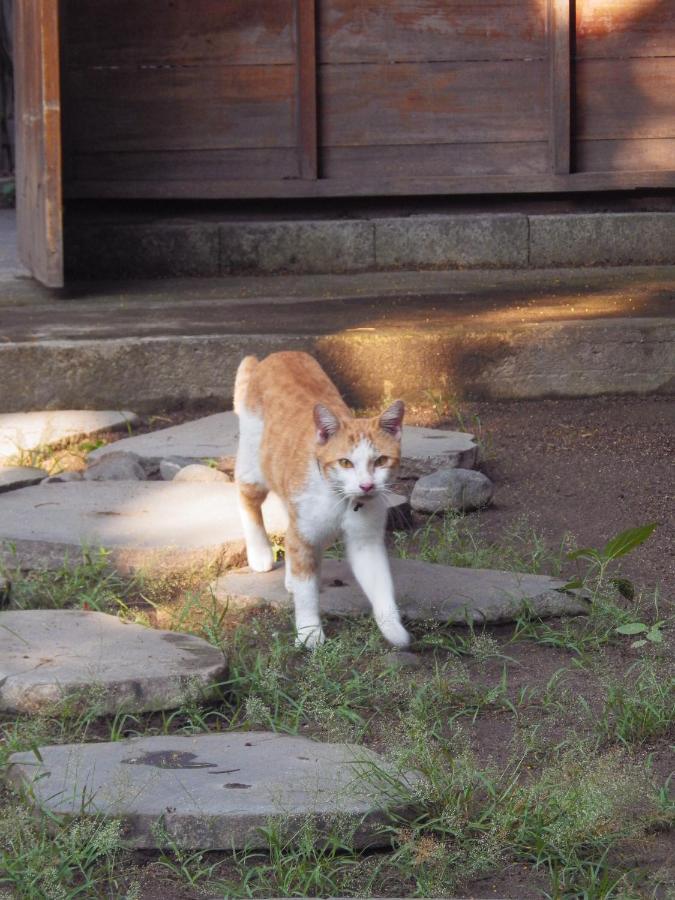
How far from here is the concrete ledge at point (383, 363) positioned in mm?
5773

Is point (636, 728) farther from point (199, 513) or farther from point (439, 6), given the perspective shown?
point (439, 6)

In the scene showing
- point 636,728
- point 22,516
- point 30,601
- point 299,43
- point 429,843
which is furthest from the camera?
point 299,43

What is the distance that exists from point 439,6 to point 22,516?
4703mm

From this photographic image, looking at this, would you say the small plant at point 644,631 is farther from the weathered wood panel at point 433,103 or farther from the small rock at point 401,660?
the weathered wood panel at point 433,103

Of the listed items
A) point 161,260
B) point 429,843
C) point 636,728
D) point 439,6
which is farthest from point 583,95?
point 429,843

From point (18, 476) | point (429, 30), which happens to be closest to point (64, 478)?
point (18, 476)

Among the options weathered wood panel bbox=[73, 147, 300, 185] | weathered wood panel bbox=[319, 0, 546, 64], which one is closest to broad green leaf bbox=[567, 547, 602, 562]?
weathered wood panel bbox=[73, 147, 300, 185]

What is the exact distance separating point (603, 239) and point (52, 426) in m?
3.70

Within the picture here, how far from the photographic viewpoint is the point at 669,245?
7836 mm

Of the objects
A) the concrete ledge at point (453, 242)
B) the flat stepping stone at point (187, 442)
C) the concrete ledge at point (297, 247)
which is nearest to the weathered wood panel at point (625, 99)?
the concrete ledge at point (453, 242)

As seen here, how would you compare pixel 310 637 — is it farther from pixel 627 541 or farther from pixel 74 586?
pixel 627 541

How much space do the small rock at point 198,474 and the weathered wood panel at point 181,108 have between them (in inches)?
141

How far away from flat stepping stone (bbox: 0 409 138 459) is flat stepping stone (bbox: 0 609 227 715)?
1849 mm

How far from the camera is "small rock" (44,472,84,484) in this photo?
190 inches
